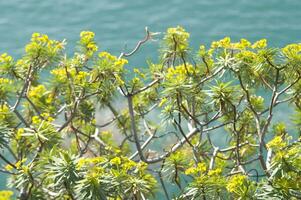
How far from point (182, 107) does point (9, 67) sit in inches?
52.3

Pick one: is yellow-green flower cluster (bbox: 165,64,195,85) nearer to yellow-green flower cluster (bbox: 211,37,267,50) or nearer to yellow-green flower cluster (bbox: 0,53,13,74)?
yellow-green flower cluster (bbox: 211,37,267,50)

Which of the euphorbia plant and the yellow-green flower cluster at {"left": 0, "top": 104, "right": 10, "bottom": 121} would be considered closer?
the euphorbia plant

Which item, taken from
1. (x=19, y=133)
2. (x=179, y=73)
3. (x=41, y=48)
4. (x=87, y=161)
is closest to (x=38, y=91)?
(x=41, y=48)

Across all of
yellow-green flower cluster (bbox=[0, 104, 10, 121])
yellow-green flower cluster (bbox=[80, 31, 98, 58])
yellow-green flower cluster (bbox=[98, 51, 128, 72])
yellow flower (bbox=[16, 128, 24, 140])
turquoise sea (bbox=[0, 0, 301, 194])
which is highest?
turquoise sea (bbox=[0, 0, 301, 194])

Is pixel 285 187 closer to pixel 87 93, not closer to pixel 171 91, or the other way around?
pixel 171 91

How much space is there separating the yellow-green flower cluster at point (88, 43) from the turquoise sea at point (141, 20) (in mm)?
3745

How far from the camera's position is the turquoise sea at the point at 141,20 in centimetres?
963

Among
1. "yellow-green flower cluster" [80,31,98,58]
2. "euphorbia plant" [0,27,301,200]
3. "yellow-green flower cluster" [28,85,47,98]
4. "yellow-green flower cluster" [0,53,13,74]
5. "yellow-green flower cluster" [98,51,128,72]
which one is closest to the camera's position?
"euphorbia plant" [0,27,301,200]

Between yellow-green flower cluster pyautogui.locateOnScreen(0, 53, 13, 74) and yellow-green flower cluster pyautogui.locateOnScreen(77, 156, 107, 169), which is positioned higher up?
yellow-green flower cluster pyautogui.locateOnScreen(0, 53, 13, 74)

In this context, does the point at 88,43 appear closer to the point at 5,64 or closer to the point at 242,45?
the point at 5,64

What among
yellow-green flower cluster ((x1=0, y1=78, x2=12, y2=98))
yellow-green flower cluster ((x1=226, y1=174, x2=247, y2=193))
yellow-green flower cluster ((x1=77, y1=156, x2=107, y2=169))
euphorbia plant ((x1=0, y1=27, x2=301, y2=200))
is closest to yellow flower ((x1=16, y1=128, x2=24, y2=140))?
euphorbia plant ((x1=0, y1=27, x2=301, y2=200))

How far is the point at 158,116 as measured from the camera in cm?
531

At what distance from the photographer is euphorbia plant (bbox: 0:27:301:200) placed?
430cm

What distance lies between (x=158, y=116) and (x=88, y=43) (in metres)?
0.75
